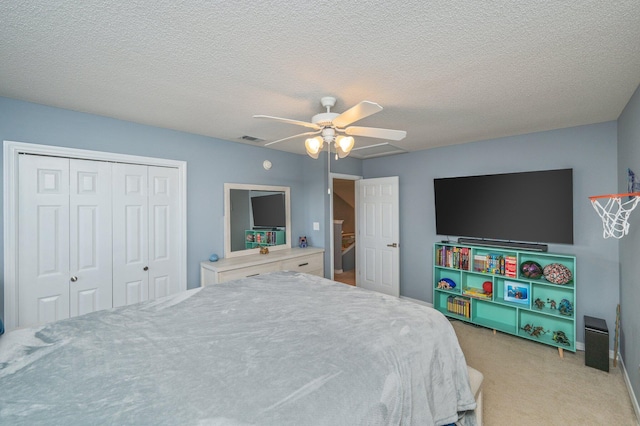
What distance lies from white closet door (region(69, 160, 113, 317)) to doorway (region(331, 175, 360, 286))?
4.06m

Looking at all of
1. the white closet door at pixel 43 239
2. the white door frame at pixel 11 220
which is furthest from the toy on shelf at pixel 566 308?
the white door frame at pixel 11 220

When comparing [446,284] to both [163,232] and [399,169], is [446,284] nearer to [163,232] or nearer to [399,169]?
[399,169]

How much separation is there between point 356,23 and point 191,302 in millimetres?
2047

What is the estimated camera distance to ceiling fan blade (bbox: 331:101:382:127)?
5.29ft

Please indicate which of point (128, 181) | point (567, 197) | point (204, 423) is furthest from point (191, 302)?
point (567, 197)

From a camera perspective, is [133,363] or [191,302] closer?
[133,363]

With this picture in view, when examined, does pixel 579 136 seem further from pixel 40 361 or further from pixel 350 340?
pixel 40 361

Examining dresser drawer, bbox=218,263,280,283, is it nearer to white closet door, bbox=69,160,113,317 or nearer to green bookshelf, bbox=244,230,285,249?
green bookshelf, bbox=244,230,285,249

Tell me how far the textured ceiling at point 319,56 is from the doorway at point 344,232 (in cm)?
387

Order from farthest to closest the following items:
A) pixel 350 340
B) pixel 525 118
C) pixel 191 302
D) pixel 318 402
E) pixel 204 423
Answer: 1. pixel 525 118
2. pixel 191 302
3. pixel 350 340
4. pixel 318 402
5. pixel 204 423

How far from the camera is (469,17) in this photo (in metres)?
1.28

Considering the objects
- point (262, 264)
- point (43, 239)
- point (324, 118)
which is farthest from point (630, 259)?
point (43, 239)

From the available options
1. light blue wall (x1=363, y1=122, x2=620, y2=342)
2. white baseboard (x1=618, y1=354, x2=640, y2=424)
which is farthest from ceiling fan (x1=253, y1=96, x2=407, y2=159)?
white baseboard (x1=618, y1=354, x2=640, y2=424)

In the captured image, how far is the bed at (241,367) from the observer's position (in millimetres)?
990
